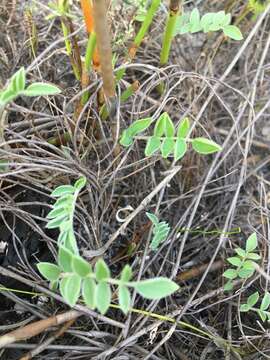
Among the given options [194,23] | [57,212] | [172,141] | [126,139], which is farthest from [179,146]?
[194,23]

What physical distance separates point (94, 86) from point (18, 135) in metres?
0.18

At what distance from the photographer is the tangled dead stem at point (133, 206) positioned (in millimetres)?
962

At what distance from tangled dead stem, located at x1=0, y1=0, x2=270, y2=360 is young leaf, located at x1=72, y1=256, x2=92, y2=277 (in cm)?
31

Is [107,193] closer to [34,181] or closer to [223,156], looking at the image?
[34,181]

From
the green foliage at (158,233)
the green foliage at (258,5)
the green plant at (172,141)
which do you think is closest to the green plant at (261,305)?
the green foliage at (158,233)

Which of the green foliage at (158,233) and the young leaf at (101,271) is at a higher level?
the young leaf at (101,271)

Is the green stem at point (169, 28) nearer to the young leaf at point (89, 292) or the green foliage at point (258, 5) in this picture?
the green foliage at point (258, 5)

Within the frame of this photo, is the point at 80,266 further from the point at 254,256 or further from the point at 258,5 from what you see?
the point at 258,5

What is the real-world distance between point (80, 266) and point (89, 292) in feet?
0.13

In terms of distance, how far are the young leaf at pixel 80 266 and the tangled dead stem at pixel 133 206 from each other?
31 cm

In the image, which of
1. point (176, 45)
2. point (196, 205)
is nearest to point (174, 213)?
point (196, 205)

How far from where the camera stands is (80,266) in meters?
0.64

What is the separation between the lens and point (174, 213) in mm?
1155

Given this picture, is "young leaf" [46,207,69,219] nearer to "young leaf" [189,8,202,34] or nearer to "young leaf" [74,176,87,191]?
"young leaf" [74,176,87,191]
